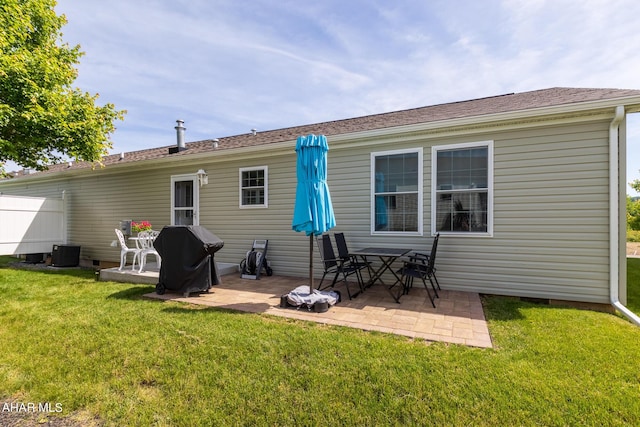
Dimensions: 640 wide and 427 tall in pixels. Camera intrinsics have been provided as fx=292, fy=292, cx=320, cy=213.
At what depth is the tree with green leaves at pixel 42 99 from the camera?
620cm

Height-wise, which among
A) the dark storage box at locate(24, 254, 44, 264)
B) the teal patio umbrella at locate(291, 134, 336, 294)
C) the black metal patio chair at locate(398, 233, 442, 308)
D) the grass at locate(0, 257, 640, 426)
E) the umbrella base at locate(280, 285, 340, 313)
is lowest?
the dark storage box at locate(24, 254, 44, 264)

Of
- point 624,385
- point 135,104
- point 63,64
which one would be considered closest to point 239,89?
point 135,104

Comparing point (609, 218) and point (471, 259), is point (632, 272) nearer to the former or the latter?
point (609, 218)

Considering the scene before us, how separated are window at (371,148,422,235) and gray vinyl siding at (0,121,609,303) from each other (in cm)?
13

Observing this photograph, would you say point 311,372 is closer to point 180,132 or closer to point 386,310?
point 386,310

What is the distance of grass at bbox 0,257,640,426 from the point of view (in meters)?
2.01

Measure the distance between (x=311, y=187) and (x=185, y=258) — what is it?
8.27ft

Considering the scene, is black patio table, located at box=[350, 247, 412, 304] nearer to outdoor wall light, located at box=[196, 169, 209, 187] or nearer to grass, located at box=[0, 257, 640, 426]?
grass, located at box=[0, 257, 640, 426]

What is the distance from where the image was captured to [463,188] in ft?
16.8

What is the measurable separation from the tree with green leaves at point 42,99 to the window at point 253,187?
404cm

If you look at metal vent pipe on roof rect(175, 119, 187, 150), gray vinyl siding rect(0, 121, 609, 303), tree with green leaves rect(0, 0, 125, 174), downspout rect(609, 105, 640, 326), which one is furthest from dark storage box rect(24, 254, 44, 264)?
downspout rect(609, 105, 640, 326)

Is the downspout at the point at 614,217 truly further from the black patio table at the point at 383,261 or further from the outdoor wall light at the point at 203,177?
the outdoor wall light at the point at 203,177

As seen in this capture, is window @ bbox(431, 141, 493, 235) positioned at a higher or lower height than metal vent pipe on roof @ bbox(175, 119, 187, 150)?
lower

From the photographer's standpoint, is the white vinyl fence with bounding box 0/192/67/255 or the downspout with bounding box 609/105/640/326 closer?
the downspout with bounding box 609/105/640/326
